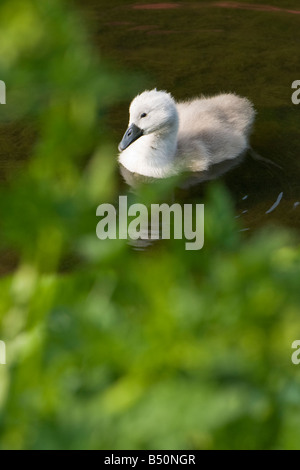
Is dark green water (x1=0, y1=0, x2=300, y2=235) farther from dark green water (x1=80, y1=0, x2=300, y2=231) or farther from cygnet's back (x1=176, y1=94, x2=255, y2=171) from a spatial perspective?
cygnet's back (x1=176, y1=94, x2=255, y2=171)

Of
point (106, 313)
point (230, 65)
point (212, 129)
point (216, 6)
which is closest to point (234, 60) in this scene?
point (230, 65)

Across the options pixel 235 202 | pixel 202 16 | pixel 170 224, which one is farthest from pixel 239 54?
pixel 170 224

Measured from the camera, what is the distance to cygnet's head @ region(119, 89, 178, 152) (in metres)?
4.65

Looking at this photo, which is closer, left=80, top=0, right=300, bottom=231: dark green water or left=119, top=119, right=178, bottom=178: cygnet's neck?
left=80, top=0, right=300, bottom=231: dark green water

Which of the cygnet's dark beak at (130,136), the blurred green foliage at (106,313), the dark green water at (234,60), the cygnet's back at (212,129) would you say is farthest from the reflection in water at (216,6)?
the blurred green foliage at (106,313)

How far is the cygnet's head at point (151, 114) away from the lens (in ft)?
15.3

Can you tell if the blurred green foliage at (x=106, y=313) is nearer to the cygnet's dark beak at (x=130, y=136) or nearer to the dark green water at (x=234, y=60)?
the dark green water at (x=234, y=60)

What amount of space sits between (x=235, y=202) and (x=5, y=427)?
354 centimetres

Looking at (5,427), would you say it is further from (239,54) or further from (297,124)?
(239,54)

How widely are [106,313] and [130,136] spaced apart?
3.98m

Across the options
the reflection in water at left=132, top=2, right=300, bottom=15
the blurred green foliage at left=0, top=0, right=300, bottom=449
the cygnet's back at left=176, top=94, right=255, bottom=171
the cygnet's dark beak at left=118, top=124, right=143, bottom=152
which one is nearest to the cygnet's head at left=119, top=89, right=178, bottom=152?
the cygnet's dark beak at left=118, top=124, right=143, bottom=152

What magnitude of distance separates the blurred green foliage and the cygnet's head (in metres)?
3.96

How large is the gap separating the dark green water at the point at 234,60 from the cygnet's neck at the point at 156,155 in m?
0.19

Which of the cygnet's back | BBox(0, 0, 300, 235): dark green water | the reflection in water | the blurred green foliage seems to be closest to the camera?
the blurred green foliage
